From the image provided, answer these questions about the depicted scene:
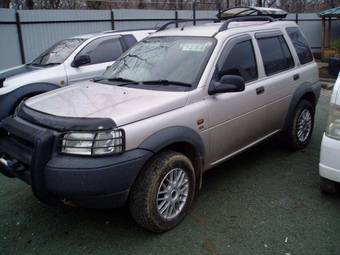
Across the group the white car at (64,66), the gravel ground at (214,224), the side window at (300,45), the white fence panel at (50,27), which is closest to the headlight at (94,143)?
the gravel ground at (214,224)

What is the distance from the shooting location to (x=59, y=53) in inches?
290

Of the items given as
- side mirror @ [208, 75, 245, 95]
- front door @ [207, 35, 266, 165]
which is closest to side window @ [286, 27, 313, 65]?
front door @ [207, 35, 266, 165]

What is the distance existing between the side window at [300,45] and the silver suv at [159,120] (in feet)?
0.63

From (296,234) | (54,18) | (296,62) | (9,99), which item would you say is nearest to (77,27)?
(54,18)

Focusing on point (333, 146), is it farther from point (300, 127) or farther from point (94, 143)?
point (94, 143)

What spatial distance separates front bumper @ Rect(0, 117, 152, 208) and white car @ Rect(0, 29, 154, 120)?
3.54 meters

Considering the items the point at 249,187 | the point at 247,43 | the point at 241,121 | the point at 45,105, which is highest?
the point at 247,43

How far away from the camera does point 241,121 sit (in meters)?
4.29

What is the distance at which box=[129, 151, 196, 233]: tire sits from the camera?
128 inches

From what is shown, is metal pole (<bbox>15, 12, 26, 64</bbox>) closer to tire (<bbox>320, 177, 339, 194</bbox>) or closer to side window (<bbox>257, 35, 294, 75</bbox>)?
side window (<bbox>257, 35, 294, 75</bbox>)

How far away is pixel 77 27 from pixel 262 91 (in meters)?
9.07

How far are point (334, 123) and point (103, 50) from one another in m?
5.01

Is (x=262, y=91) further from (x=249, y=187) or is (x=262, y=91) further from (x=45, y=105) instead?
(x=45, y=105)

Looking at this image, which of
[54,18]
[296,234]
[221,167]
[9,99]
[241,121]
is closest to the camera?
[296,234]
